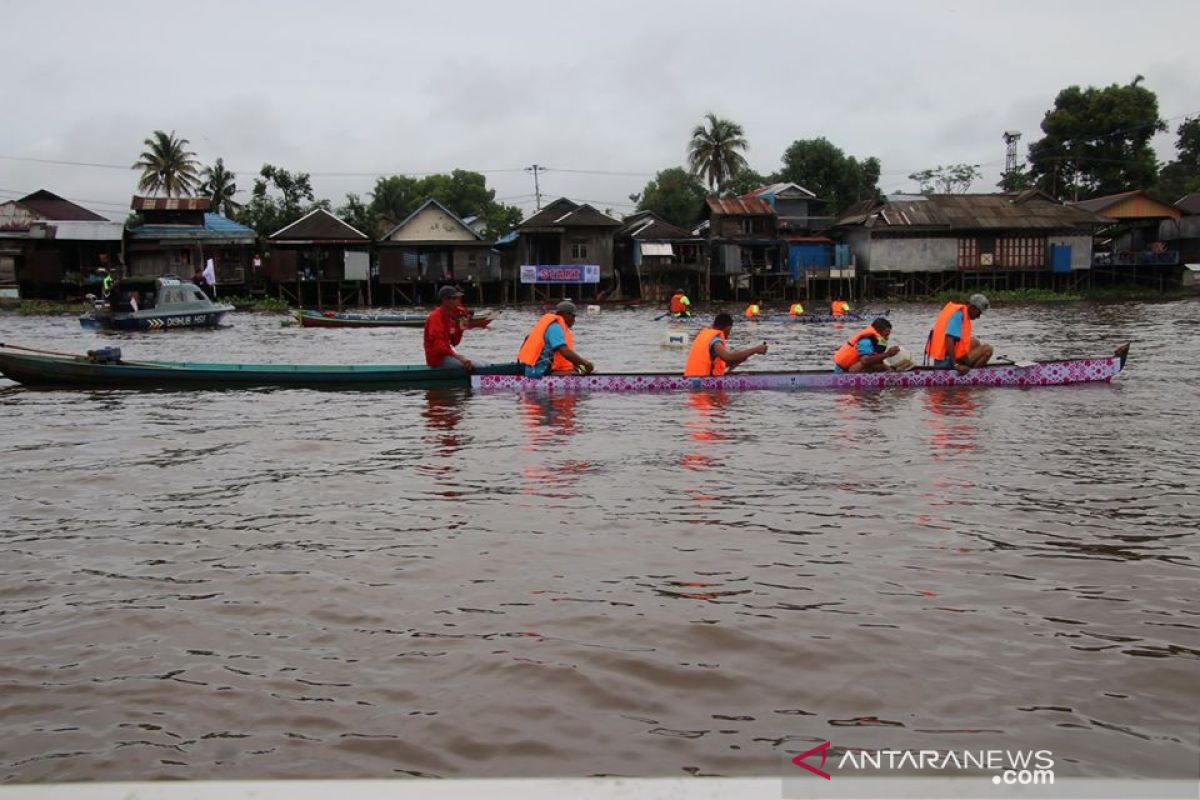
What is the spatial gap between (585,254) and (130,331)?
2461 cm

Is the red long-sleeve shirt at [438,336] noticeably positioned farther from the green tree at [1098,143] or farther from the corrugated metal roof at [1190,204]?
the green tree at [1098,143]

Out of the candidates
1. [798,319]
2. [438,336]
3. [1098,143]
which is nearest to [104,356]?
[438,336]

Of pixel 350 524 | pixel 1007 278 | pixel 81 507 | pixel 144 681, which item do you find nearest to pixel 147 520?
pixel 81 507

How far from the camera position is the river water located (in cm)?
363

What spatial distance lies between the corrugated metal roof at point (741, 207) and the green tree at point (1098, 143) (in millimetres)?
18323

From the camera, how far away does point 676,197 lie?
59.8 m

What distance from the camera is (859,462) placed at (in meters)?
8.21

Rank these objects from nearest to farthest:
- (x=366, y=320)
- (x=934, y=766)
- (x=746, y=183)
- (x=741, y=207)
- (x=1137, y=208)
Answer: (x=934, y=766) → (x=366, y=320) → (x=1137, y=208) → (x=741, y=207) → (x=746, y=183)

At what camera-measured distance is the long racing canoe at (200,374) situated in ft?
43.0

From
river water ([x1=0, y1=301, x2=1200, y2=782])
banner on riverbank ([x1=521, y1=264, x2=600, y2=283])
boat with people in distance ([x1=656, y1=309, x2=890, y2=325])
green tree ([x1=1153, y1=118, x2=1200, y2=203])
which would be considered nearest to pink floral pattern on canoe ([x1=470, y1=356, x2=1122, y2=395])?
river water ([x1=0, y1=301, x2=1200, y2=782])

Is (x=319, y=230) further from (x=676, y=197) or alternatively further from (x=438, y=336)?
(x=438, y=336)

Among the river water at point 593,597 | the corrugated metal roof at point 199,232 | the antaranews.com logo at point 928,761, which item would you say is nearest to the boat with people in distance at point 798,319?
the river water at point 593,597

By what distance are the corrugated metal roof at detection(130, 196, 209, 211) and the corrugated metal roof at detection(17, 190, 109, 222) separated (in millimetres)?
5024

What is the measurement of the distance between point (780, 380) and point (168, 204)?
40947mm
